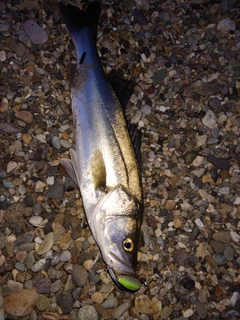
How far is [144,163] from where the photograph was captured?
3.77 metres

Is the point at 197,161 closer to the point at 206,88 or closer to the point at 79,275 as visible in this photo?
the point at 206,88

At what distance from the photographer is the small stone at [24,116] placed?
11.8 feet

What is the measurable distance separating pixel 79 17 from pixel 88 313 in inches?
132

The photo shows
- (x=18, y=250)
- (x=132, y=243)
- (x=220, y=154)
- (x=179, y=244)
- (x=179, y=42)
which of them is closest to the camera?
(x=132, y=243)

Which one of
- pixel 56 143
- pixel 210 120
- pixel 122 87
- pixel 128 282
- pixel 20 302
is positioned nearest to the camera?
pixel 128 282

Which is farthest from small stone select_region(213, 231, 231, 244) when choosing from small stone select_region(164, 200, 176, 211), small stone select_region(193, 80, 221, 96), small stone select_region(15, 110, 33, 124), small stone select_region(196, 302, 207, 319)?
small stone select_region(15, 110, 33, 124)

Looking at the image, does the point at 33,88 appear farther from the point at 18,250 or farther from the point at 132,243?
the point at 132,243

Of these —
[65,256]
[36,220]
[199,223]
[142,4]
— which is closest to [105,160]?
[36,220]

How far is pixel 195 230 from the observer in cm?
363

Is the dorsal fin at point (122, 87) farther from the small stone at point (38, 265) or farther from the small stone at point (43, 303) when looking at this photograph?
the small stone at point (43, 303)

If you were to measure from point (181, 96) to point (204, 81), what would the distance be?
1.33 feet

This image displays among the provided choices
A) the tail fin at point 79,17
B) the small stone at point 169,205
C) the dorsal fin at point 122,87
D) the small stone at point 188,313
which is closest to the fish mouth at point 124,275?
the small stone at point 188,313

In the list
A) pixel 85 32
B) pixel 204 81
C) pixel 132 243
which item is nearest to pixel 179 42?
pixel 204 81

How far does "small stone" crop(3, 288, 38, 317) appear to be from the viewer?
123 inches
